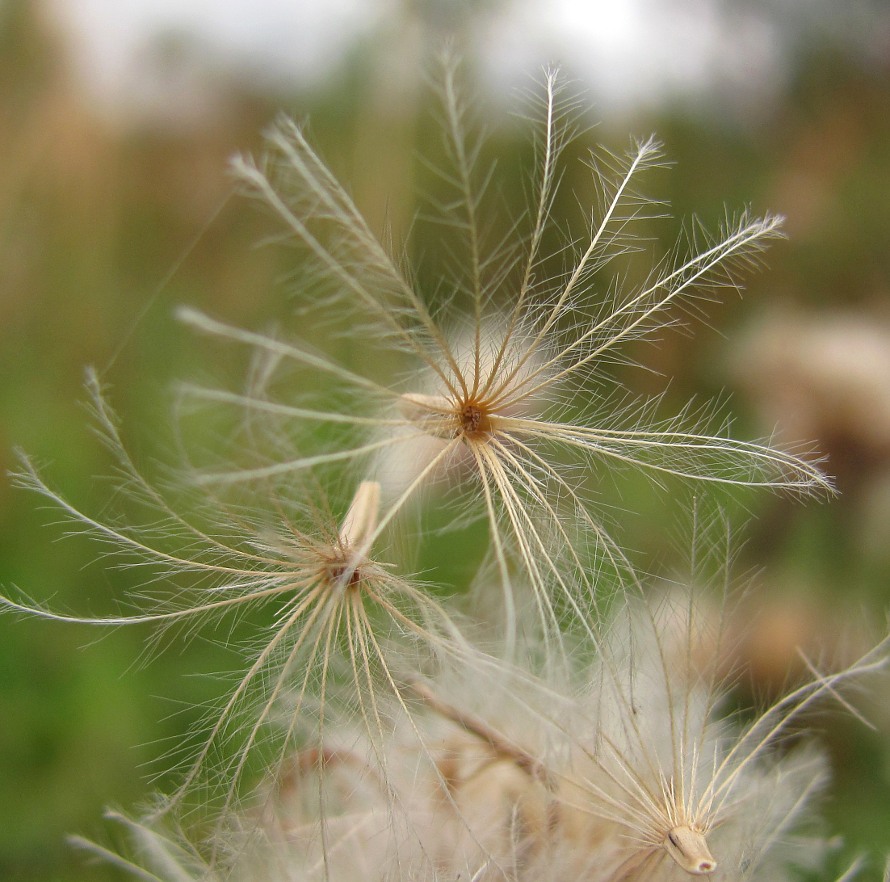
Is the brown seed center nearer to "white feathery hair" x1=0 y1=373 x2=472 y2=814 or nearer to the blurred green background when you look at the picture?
"white feathery hair" x1=0 y1=373 x2=472 y2=814

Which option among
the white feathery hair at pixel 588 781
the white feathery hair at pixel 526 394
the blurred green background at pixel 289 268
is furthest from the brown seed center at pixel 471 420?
the blurred green background at pixel 289 268

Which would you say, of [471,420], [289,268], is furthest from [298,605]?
[289,268]

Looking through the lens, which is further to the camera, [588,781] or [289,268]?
[289,268]

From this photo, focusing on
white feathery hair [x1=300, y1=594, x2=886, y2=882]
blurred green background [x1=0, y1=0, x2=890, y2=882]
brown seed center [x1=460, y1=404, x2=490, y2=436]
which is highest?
blurred green background [x1=0, y1=0, x2=890, y2=882]

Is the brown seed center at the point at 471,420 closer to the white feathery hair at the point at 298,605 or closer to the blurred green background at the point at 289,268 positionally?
the white feathery hair at the point at 298,605

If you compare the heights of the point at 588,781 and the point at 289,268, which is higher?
the point at 289,268

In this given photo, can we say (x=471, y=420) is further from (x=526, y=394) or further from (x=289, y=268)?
(x=289, y=268)

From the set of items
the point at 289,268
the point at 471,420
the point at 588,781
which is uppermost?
the point at 289,268

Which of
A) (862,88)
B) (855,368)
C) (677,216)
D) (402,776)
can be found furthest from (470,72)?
(402,776)

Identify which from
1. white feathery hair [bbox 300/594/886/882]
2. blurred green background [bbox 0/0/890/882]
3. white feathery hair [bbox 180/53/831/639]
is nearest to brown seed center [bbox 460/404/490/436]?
white feathery hair [bbox 180/53/831/639]
